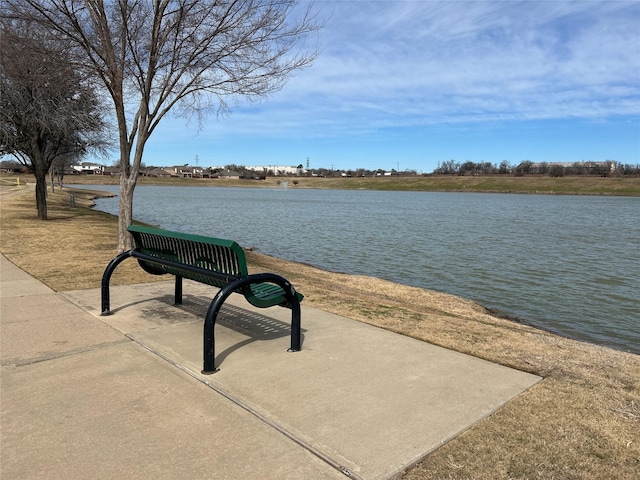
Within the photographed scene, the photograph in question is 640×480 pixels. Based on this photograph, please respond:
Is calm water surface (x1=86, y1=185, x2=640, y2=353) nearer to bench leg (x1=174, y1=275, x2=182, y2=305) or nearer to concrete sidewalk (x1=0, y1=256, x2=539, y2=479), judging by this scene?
concrete sidewalk (x1=0, y1=256, x2=539, y2=479)

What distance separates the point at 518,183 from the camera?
104062 millimetres

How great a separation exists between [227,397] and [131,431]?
0.72 m

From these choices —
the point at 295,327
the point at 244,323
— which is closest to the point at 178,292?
the point at 244,323

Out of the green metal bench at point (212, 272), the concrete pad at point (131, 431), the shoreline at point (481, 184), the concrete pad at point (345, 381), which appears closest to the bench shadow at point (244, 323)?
the concrete pad at point (345, 381)

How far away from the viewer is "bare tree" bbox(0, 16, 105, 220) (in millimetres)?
10070

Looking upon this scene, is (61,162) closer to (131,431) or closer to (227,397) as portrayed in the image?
(227,397)

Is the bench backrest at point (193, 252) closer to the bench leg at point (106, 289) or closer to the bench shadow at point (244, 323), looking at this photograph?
the bench leg at point (106, 289)

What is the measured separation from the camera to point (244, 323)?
216 inches

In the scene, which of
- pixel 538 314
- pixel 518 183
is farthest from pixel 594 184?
pixel 538 314

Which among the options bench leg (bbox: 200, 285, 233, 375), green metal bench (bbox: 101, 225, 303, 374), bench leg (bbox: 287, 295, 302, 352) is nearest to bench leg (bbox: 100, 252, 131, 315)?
green metal bench (bbox: 101, 225, 303, 374)

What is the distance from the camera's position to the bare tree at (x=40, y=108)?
1007 cm

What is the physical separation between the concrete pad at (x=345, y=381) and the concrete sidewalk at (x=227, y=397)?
0.05ft

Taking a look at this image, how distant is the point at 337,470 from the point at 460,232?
2346 centimetres

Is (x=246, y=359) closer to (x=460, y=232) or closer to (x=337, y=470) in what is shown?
(x=337, y=470)
